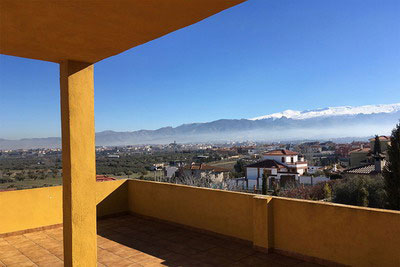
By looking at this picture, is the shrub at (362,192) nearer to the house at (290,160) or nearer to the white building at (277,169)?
the white building at (277,169)

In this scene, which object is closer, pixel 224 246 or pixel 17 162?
pixel 224 246

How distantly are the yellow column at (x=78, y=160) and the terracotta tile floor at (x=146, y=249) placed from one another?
105 cm

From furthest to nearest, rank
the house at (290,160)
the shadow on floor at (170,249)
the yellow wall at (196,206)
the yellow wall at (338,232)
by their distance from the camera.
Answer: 1. the house at (290,160)
2. the yellow wall at (196,206)
3. the shadow on floor at (170,249)
4. the yellow wall at (338,232)

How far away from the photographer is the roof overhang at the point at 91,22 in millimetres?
2027

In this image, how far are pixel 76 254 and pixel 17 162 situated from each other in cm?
3128

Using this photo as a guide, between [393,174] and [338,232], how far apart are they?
15.8m

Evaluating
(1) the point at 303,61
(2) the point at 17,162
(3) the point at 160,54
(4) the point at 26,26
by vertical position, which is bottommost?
(2) the point at 17,162

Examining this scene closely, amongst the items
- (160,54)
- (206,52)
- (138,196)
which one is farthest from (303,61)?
(138,196)

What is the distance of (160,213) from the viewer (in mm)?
6887

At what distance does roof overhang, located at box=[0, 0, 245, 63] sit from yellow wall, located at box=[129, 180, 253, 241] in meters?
3.50

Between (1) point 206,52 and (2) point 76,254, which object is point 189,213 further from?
(1) point 206,52

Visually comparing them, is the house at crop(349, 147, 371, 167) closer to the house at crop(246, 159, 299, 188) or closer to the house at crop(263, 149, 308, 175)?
the house at crop(263, 149, 308, 175)

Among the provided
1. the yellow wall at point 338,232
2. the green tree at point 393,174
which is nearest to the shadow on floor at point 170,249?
the yellow wall at point 338,232

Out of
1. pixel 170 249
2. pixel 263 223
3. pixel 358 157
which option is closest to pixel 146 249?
pixel 170 249
